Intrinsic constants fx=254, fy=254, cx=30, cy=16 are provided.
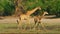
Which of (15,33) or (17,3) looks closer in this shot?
(15,33)

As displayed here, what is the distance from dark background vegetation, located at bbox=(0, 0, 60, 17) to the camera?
55.2 feet

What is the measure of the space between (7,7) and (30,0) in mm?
1736

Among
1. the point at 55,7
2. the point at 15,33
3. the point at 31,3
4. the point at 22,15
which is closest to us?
the point at 15,33

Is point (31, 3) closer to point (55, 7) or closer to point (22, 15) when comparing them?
point (55, 7)

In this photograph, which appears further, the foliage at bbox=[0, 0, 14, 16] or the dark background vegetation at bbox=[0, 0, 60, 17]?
the foliage at bbox=[0, 0, 14, 16]

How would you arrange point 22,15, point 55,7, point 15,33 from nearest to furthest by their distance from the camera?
point 15,33 → point 22,15 → point 55,7

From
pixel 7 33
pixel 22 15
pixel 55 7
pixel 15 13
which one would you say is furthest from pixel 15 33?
pixel 15 13

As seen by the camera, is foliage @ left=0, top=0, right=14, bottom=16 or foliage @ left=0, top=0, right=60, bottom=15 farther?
foliage @ left=0, top=0, right=14, bottom=16

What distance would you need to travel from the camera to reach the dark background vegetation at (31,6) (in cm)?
1681

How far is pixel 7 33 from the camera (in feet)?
35.2

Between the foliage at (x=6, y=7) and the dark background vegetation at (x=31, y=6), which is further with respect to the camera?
the foliage at (x=6, y=7)

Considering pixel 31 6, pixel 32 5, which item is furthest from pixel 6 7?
pixel 32 5

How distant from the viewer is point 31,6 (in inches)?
697

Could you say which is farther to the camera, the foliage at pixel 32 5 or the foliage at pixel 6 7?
the foliage at pixel 6 7
